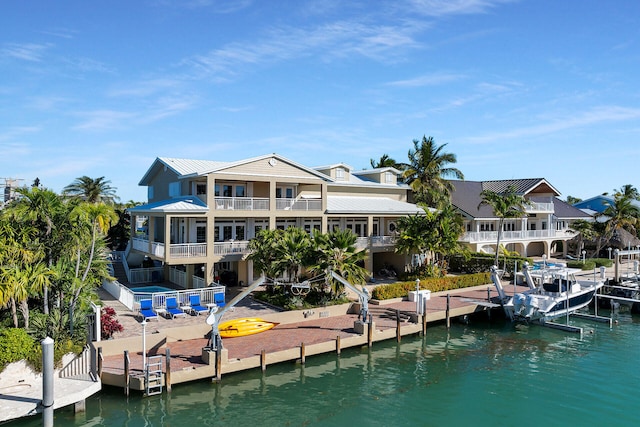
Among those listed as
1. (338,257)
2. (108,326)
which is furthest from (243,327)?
(338,257)

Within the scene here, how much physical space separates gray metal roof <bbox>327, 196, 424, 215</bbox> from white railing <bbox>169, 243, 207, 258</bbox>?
994 cm

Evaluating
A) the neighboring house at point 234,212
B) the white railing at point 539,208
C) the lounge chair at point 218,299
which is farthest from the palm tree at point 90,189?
the white railing at point 539,208

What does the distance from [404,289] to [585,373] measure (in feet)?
38.7

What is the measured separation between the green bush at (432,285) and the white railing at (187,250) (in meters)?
11.2

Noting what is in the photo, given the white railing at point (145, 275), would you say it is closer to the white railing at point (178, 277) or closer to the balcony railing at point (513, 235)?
the white railing at point (178, 277)

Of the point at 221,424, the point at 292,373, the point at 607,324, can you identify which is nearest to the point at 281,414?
the point at 221,424

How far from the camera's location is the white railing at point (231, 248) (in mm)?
31594

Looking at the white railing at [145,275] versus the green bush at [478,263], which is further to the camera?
the green bush at [478,263]

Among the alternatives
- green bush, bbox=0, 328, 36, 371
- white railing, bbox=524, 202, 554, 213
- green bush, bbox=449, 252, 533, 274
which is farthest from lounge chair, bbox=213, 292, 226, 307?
white railing, bbox=524, 202, 554, 213

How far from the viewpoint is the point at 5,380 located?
56.2 ft

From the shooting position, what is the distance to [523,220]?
51.9 metres

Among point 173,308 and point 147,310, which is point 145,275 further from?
point 147,310

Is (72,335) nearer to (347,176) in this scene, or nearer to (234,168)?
(234,168)

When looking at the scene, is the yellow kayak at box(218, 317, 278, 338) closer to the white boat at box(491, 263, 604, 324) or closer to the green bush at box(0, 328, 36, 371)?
the green bush at box(0, 328, 36, 371)
